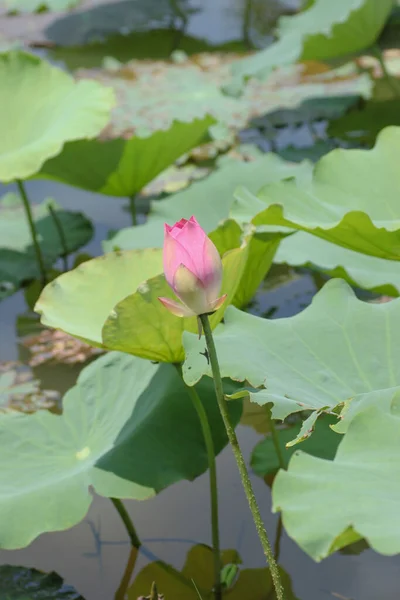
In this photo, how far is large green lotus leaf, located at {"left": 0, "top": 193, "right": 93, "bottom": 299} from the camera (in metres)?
2.41

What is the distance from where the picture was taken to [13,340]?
2176mm

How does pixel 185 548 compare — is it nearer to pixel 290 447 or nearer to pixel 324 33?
A: pixel 290 447

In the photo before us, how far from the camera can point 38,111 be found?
2324 mm

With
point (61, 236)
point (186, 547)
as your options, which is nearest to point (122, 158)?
point (61, 236)

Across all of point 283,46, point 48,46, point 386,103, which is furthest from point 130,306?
point 48,46

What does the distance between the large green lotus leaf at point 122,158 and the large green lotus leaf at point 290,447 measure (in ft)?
2.76

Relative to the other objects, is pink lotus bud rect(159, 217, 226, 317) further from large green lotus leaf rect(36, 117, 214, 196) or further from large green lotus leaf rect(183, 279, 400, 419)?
large green lotus leaf rect(36, 117, 214, 196)

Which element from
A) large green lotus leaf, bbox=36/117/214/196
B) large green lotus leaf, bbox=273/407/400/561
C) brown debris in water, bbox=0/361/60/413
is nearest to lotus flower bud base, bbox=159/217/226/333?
large green lotus leaf, bbox=273/407/400/561

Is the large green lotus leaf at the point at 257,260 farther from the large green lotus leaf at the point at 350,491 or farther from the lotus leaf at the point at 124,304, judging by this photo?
the large green lotus leaf at the point at 350,491

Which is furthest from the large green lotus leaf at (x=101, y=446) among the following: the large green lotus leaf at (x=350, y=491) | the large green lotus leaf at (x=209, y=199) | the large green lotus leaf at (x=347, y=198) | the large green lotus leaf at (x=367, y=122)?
the large green lotus leaf at (x=367, y=122)

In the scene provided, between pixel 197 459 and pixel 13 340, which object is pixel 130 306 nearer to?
pixel 197 459

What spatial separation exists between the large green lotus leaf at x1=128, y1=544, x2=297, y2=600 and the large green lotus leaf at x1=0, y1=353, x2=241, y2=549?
6.4 inches

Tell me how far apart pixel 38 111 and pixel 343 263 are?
1.05 m

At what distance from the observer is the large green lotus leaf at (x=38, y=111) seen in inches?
79.6
